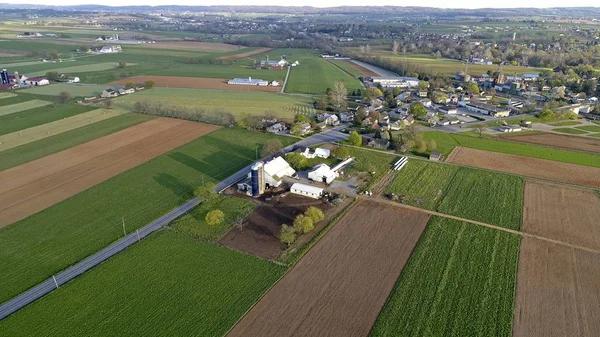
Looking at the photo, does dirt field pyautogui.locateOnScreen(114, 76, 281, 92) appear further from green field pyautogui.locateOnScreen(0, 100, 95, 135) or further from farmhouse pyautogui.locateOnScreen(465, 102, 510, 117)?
A: farmhouse pyautogui.locateOnScreen(465, 102, 510, 117)

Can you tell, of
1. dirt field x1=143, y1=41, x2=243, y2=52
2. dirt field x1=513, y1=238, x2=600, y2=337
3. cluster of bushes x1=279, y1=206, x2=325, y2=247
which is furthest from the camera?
dirt field x1=143, y1=41, x2=243, y2=52

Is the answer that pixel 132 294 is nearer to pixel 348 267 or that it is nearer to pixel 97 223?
pixel 97 223

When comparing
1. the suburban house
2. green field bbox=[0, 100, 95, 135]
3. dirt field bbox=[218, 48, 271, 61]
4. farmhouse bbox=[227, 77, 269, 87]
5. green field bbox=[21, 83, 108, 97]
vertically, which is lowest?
the suburban house

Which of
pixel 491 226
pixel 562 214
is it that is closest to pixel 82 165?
pixel 491 226

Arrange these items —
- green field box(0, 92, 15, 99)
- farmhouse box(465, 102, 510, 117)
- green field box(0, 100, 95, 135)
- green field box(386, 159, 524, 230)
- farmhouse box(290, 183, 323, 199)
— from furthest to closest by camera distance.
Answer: green field box(0, 92, 15, 99) → farmhouse box(465, 102, 510, 117) → green field box(0, 100, 95, 135) → farmhouse box(290, 183, 323, 199) → green field box(386, 159, 524, 230)

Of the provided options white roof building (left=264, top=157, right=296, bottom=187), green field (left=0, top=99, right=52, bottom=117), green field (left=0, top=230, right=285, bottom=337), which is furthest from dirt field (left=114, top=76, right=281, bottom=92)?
green field (left=0, top=230, right=285, bottom=337)

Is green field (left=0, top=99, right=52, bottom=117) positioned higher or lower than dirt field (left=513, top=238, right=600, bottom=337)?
higher
